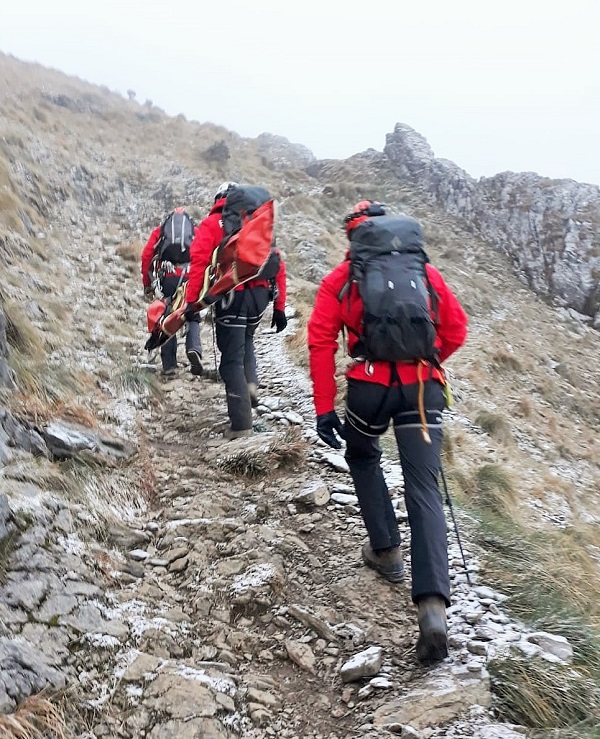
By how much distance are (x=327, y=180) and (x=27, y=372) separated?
24.3m

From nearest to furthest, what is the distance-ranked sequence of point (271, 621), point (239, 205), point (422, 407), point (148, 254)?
point (422, 407)
point (271, 621)
point (239, 205)
point (148, 254)

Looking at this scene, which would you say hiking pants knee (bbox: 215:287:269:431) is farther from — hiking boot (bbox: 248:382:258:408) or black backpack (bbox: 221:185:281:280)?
hiking boot (bbox: 248:382:258:408)

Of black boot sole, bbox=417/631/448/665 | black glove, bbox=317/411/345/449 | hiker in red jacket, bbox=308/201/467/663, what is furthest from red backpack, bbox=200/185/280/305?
black boot sole, bbox=417/631/448/665

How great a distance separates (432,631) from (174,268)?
20.3 feet

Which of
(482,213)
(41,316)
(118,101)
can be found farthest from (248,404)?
(118,101)

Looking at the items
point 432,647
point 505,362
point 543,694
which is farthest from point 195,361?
point 505,362

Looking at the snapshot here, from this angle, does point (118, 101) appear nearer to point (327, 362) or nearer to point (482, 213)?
point (482, 213)

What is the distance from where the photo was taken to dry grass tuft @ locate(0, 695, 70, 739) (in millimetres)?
2314

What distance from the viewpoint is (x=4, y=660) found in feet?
8.53

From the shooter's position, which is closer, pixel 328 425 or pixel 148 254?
pixel 328 425

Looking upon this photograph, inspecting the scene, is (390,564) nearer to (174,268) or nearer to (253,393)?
(253,393)

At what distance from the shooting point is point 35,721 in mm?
2416

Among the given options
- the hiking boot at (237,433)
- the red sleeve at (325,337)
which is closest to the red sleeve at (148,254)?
the hiking boot at (237,433)

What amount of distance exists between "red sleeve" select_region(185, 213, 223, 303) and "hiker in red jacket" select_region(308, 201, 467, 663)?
236 cm
